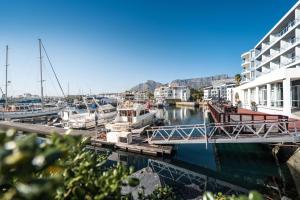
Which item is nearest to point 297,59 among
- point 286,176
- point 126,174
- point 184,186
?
point 286,176

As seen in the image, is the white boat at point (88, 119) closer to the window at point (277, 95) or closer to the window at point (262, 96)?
the window at point (277, 95)

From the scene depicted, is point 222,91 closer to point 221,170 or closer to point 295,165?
point 221,170

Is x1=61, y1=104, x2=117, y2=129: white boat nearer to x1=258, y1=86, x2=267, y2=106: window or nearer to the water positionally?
the water

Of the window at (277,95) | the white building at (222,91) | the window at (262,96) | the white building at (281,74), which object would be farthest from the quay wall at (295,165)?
the white building at (222,91)

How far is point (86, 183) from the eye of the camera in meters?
2.21

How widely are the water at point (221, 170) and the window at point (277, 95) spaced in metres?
5.13

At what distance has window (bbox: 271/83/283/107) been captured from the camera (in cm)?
2522

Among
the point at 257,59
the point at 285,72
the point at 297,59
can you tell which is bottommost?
the point at 285,72

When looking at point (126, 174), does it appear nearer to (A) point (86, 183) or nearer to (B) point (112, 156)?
(A) point (86, 183)

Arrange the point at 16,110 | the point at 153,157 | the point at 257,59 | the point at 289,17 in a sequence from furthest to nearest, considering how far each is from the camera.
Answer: the point at 257,59 → the point at 16,110 → the point at 289,17 → the point at 153,157

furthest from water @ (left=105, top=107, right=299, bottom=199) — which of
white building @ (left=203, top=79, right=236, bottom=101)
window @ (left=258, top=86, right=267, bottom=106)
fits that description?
white building @ (left=203, top=79, right=236, bottom=101)

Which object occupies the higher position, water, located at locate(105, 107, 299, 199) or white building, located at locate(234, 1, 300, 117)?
white building, located at locate(234, 1, 300, 117)

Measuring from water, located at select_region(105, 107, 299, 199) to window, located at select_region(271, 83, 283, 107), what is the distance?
16.8 ft

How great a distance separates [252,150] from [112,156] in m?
12.8
